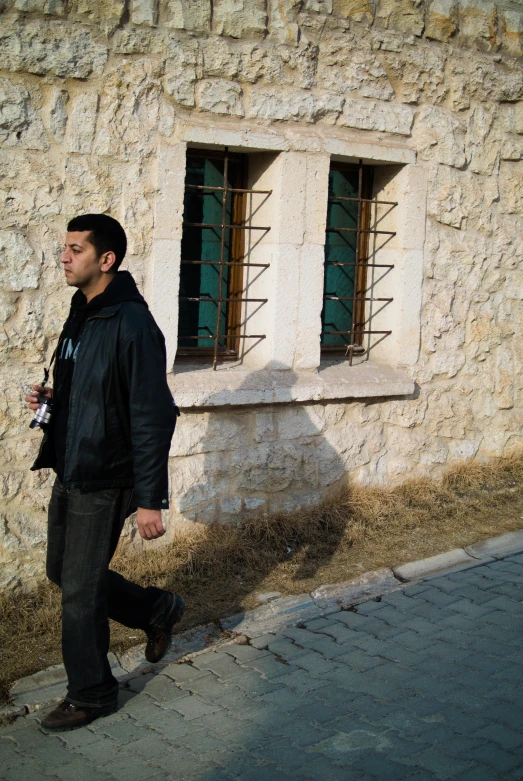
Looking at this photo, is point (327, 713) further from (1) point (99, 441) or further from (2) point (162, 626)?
(1) point (99, 441)

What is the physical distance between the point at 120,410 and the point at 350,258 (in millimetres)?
3319

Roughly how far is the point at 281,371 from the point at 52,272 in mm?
1590

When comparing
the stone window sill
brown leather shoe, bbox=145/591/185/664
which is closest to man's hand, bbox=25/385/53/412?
brown leather shoe, bbox=145/591/185/664

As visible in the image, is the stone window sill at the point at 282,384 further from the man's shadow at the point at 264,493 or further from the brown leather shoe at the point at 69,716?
the brown leather shoe at the point at 69,716

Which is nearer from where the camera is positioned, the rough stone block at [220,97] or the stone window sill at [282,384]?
the rough stone block at [220,97]

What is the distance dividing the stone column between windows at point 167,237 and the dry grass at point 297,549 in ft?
4.17

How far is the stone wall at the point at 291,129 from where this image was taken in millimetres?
4695

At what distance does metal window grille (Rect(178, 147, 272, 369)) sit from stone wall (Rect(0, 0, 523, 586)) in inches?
15.9

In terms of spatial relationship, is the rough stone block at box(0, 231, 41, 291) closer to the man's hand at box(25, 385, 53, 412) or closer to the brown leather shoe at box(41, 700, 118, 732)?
the man's hand at box(25, 385, 53, 412)

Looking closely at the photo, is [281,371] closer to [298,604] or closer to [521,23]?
[298,604]

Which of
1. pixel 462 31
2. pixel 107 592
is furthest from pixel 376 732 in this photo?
pixel 462 31

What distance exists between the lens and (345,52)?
18.8 feet

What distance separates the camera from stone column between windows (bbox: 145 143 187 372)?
5.07m

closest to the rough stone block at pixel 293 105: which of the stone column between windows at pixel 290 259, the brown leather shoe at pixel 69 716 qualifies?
the stone column between windows at pixel 290 259
